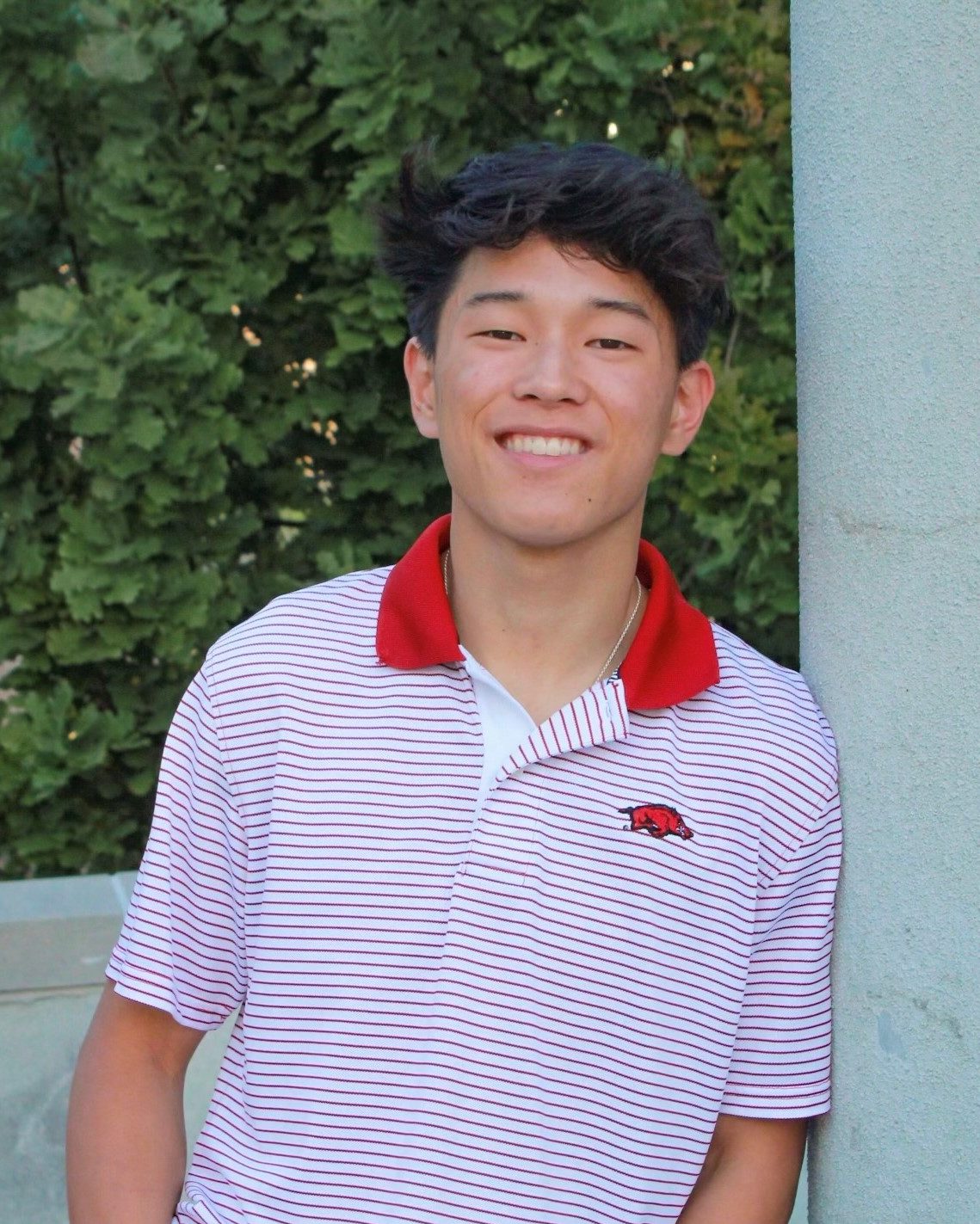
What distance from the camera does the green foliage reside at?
10.6 ft

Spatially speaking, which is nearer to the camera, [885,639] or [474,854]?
[885,639]

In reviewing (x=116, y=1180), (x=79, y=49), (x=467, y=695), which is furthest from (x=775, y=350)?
(x=116, y=1180)

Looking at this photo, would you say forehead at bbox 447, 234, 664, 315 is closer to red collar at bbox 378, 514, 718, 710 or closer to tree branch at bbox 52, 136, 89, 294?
red collar at bbox 378, 514, 718, 710

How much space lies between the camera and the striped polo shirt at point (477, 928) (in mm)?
1752

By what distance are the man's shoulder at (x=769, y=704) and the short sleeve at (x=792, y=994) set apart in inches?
5.1

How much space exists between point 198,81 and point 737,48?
1.18 m

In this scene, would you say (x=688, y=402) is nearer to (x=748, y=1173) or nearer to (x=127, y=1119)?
(x=748, y=1173)

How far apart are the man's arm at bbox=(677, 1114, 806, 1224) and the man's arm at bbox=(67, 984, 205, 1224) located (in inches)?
25.2

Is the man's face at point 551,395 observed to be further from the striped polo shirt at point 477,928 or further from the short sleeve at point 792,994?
the short sleeve at point 792,994

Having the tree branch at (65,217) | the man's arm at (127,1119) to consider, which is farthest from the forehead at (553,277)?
the tree branch at (65,217)

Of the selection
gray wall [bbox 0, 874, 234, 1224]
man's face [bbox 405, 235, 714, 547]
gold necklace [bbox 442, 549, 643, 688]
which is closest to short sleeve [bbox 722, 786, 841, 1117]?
gold necklace [bbox 442, 549, 643, 688]

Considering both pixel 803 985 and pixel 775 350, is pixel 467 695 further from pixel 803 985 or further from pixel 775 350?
pixel 775 350

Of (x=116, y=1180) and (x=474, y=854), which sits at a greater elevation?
(x=474, y=854)

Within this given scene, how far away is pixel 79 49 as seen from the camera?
10.5 feet
